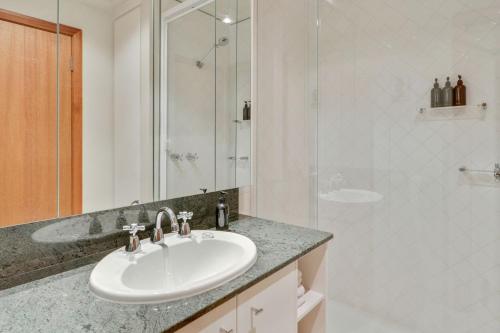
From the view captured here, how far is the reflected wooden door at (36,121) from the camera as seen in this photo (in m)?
0.89

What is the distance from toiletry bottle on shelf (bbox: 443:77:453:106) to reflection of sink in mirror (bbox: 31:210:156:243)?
1841mm

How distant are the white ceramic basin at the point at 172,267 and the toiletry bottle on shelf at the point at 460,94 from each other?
152cm

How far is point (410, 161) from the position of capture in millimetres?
2012

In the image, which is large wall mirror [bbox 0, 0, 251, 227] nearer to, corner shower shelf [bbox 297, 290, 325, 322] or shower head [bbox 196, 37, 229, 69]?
shower head [bbox 196, 37, 229, 69]

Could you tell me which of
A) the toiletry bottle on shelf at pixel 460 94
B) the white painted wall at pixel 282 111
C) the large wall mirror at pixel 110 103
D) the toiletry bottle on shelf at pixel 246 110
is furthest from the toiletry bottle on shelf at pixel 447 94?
the large wall mirror at pixel 110 103

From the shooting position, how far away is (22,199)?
3.02 ft

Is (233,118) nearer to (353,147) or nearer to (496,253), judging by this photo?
(353,147)

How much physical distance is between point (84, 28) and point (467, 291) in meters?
2.40

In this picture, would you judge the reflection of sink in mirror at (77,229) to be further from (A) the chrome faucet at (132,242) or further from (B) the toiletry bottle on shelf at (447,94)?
(B) the toiletry bottle on shelf at (447,94)

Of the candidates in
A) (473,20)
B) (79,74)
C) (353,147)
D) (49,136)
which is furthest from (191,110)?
(473,20)

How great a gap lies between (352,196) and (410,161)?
0.46 meters

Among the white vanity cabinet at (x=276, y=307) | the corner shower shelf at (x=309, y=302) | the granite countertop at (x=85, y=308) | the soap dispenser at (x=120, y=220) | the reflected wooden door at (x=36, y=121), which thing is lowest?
the corner shower shelf at (x=309, y=302)

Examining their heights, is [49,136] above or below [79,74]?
below

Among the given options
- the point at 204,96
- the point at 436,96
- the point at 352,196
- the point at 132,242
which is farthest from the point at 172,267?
the point at 436,96
